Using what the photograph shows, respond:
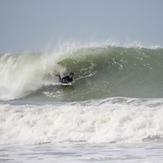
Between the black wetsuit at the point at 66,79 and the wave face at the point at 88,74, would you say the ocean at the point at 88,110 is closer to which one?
the wave face at the point at 88,74

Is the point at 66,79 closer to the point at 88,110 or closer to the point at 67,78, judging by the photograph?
the point at 67,78

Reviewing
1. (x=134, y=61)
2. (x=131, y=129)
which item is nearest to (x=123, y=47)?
(x=134, y=61)

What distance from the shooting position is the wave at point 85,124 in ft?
22.8

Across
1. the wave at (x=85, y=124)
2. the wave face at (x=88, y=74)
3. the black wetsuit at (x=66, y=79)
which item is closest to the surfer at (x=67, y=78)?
the black wetsuit at (x=66, y=79)

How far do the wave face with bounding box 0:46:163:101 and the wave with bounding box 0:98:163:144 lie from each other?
3.33 metres

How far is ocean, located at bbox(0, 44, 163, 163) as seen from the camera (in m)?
5.94

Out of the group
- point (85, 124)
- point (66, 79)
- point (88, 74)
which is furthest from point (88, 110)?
point (66, 79)

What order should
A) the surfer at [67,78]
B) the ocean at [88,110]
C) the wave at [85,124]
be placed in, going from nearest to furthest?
the ocean at [88,110] → the wave at [85,124] → the surfer at [67,78]

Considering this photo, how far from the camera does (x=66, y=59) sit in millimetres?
16844

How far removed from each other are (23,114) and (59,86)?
5.71 metres

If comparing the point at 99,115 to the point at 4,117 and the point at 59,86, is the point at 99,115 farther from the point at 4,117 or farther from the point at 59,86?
the point at 59,86

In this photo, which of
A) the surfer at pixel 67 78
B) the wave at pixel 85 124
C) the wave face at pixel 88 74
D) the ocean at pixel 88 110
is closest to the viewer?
the ocean at pixel 88 110

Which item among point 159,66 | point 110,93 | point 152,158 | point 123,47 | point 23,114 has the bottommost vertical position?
point 152,158

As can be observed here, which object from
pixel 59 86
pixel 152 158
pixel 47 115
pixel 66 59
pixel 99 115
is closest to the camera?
pixel 152 158
